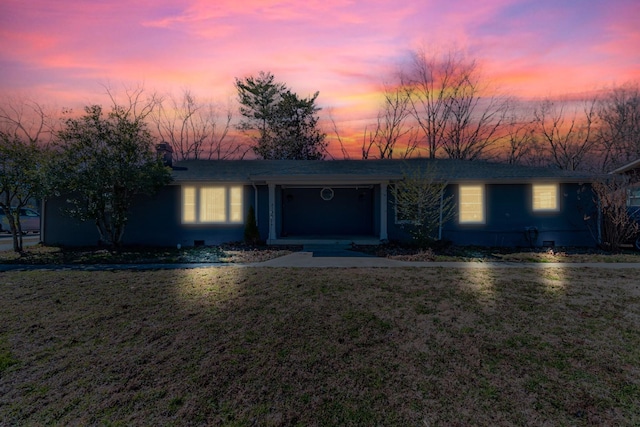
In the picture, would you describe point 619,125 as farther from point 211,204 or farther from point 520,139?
point 211,204

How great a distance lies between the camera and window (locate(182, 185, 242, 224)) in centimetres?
1288

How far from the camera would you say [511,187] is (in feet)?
41.5

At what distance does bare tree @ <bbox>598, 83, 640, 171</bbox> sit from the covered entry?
24.6m

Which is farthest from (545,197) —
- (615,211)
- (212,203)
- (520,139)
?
(520,139)

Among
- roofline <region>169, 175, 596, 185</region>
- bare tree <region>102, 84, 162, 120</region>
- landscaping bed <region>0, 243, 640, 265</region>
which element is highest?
bare tree <region>102, 84, 162, 120</region>

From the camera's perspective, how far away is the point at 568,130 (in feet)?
97.7

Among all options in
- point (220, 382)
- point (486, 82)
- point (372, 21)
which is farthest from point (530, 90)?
point (220, 382)

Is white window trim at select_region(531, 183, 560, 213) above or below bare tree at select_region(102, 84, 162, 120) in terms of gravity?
below

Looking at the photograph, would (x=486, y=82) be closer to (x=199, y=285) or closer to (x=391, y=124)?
(x=391, y=124)

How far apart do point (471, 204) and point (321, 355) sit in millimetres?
10755

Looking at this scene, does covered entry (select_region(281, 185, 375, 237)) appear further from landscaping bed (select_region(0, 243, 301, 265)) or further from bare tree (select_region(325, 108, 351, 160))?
bare tree (select_region(325, 108, 351, 160))

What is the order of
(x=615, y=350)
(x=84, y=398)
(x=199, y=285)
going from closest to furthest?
(x=84, y=398) < (x=615, y=350) < (x=199, y=285)

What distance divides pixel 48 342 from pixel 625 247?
16431 millimetres

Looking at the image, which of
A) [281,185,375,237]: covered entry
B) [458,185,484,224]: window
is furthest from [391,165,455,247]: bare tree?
[281,185,375,237]: covered entry
